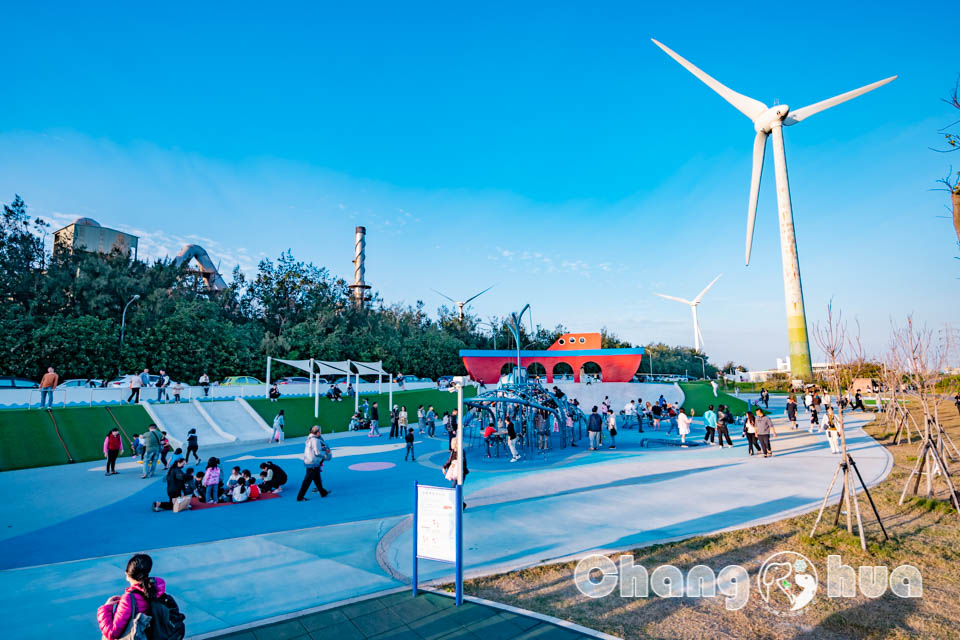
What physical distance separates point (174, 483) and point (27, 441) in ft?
40.3

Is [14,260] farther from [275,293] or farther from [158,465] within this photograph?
[158,465]

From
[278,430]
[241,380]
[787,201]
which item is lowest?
[278,430]

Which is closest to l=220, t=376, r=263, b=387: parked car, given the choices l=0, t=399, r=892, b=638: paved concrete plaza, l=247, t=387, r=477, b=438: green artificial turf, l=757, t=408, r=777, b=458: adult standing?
l=247, t=387, r=477, b=438: green artificial turf

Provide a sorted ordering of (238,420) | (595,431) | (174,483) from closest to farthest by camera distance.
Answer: (174,483), (595,431), (238,420)

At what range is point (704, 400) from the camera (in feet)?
142

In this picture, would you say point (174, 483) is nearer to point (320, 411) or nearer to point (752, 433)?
point (752, 433)

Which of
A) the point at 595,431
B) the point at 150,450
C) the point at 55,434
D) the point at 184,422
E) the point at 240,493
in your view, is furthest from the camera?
the point at 184,422

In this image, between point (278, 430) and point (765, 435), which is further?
point (278, 430)

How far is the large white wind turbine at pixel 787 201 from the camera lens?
34719 millimetres

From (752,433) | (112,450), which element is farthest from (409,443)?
(752,433)

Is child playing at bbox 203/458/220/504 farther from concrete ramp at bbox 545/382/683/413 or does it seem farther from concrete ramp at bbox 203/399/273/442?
concrete ramp at bbox 545/382/683/413

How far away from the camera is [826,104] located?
35.1 meters

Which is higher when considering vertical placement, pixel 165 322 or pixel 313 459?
pixel 165 322

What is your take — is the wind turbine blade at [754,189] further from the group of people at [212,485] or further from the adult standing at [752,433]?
the group of people at [212,485]
